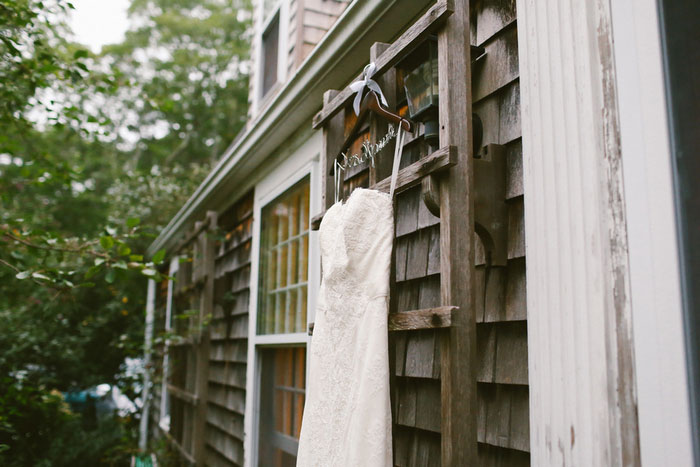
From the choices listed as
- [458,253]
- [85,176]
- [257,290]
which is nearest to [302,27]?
[257,290]

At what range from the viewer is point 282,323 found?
405 cm

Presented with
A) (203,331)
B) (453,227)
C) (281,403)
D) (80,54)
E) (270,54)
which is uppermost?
(270,54)

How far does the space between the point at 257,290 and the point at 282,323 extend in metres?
0.55

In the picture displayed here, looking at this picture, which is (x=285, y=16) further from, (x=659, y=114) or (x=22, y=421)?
(x=22, y=421)

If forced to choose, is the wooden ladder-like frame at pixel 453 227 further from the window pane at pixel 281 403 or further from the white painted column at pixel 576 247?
the window pane at pixel 281 403

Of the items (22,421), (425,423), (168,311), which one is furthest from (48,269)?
(168,311)

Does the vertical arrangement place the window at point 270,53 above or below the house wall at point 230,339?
above

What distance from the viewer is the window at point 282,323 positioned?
12.5 feet

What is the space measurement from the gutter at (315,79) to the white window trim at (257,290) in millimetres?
211

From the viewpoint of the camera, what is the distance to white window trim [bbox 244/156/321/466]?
3438 millimetres

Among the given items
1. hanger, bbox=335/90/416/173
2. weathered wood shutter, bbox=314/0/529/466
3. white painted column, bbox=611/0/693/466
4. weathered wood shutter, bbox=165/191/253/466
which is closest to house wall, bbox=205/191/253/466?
weathered wood shutter, bbox=165/191/253/466

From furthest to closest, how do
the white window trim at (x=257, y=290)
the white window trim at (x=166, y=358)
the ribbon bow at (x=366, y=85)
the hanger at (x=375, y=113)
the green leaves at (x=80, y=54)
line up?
the white window trim at (x=166, y=358) → the green leaves at (x=80, y=54) → the white window trim at (x=257, y=290) → the ribbon bow at (x=366, y=85) → the hanger at (x=375, y=113)

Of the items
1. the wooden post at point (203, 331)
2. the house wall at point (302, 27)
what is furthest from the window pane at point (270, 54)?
the wooden post at point (203, 331)

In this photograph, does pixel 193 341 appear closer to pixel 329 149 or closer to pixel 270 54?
pixel 270 54
